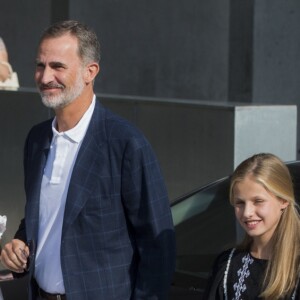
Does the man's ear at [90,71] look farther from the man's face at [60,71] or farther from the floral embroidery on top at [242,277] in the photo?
the floral embroidery on top at [242,277]

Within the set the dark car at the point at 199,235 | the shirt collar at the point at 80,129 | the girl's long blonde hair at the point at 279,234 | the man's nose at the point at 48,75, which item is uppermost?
the man's nose at the point at 48,75

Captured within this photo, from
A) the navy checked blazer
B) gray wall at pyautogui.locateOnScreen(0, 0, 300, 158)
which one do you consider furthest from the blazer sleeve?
gray wall at pyautogui.locateOnScreen(0, 0, 300, 158)

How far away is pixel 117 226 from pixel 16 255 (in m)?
0.36

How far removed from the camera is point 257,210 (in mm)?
2762

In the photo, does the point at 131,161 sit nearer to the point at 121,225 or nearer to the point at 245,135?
the point at 121,225

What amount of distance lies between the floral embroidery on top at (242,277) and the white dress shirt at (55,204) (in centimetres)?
56

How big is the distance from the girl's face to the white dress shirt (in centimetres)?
57

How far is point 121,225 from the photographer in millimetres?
2918

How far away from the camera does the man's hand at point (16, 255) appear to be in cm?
301

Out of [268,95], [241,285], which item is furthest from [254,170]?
[268,95]

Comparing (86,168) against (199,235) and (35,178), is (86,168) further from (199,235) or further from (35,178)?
(199,235)

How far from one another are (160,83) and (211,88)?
0.80 m

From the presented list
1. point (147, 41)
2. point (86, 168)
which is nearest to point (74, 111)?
point (86, 168)

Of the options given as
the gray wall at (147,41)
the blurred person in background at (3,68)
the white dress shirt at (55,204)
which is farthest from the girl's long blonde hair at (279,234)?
the gray wall at (147,41)
